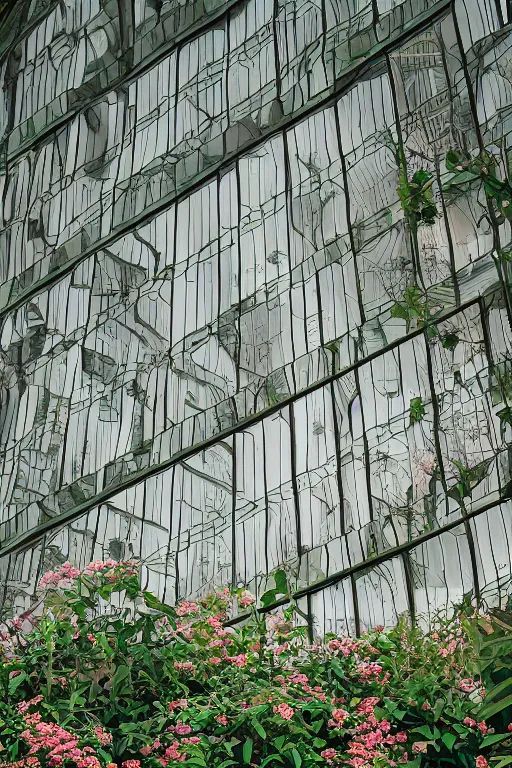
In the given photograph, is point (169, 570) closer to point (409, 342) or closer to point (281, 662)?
point (281, 662)

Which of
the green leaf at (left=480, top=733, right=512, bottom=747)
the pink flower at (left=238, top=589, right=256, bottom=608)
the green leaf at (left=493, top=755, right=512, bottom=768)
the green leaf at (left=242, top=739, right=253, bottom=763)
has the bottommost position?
the green leaf at (left=493, top=755, right=512, bottom=768)

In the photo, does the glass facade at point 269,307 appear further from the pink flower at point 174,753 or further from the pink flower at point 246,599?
the pink flower at point 174,753

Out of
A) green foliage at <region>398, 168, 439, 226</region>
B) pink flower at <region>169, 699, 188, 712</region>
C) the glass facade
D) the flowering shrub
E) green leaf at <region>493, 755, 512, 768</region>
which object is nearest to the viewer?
green leaf at <region>493, 755, 512, 768</region>

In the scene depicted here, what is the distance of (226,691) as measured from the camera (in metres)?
1.68

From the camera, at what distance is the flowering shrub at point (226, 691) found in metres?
1.56

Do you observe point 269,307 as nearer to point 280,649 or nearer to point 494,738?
point 280,649

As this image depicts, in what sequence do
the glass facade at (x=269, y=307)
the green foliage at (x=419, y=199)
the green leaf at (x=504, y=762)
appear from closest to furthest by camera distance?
the green leaf at (x=504, y=762) < the glass facade at (x=269, y=307) < the green foliage at (x=419, y=199)

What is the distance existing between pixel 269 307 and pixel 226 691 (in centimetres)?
75

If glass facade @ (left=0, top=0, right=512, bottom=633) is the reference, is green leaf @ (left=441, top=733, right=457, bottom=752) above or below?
below

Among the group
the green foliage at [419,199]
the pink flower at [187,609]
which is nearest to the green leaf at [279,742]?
the pink flower at [187,609]

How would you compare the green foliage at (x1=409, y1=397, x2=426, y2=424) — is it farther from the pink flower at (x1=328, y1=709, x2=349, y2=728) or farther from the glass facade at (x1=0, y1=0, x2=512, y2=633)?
the pink flower at (x1=328, y1=709, x2=349, y2=728)

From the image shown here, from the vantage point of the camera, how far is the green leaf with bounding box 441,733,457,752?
4.97 feet

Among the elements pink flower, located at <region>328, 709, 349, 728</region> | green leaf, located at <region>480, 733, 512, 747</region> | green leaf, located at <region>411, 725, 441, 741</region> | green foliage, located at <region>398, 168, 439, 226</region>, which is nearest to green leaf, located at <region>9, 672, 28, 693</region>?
pink flower, located at <region>328, 709, 349, 728</region>

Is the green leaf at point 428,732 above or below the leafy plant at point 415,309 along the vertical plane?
below
